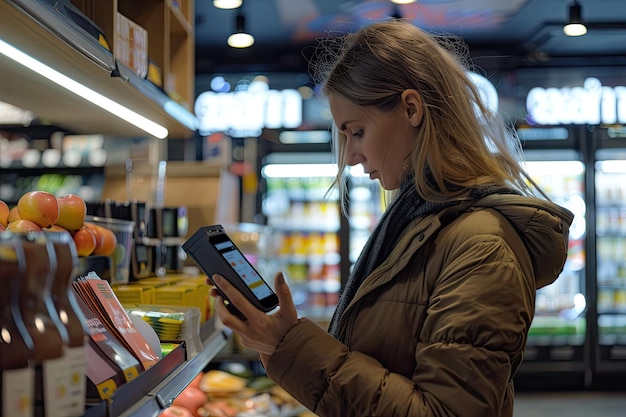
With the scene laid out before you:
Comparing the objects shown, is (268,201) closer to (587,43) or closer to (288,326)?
(587,43)

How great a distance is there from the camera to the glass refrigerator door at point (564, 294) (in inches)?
253

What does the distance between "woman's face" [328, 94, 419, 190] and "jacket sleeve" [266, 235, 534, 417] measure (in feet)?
0.86

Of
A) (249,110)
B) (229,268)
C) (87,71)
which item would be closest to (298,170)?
(249,110)

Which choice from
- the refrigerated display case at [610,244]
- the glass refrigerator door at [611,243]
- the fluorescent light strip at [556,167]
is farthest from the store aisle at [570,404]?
the fluorescent light strip at [556,167]

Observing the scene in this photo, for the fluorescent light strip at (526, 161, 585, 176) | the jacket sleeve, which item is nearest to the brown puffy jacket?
the jacket sleeve

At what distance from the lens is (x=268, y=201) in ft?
21.1

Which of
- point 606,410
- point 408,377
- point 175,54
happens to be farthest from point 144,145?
point 606,410

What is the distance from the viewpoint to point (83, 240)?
6.22ft

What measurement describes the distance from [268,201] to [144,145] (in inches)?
106

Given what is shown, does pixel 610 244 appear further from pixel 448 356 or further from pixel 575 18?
pixel 448 356

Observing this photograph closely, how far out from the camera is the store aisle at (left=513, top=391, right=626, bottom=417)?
577 cm

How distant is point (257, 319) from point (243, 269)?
4.5 inches

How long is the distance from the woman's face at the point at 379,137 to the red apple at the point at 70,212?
30.7 inches

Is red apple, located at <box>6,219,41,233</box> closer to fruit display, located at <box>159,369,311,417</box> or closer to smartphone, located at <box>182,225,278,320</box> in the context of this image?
smartphone, located at <box>182,225,278,320</box>
